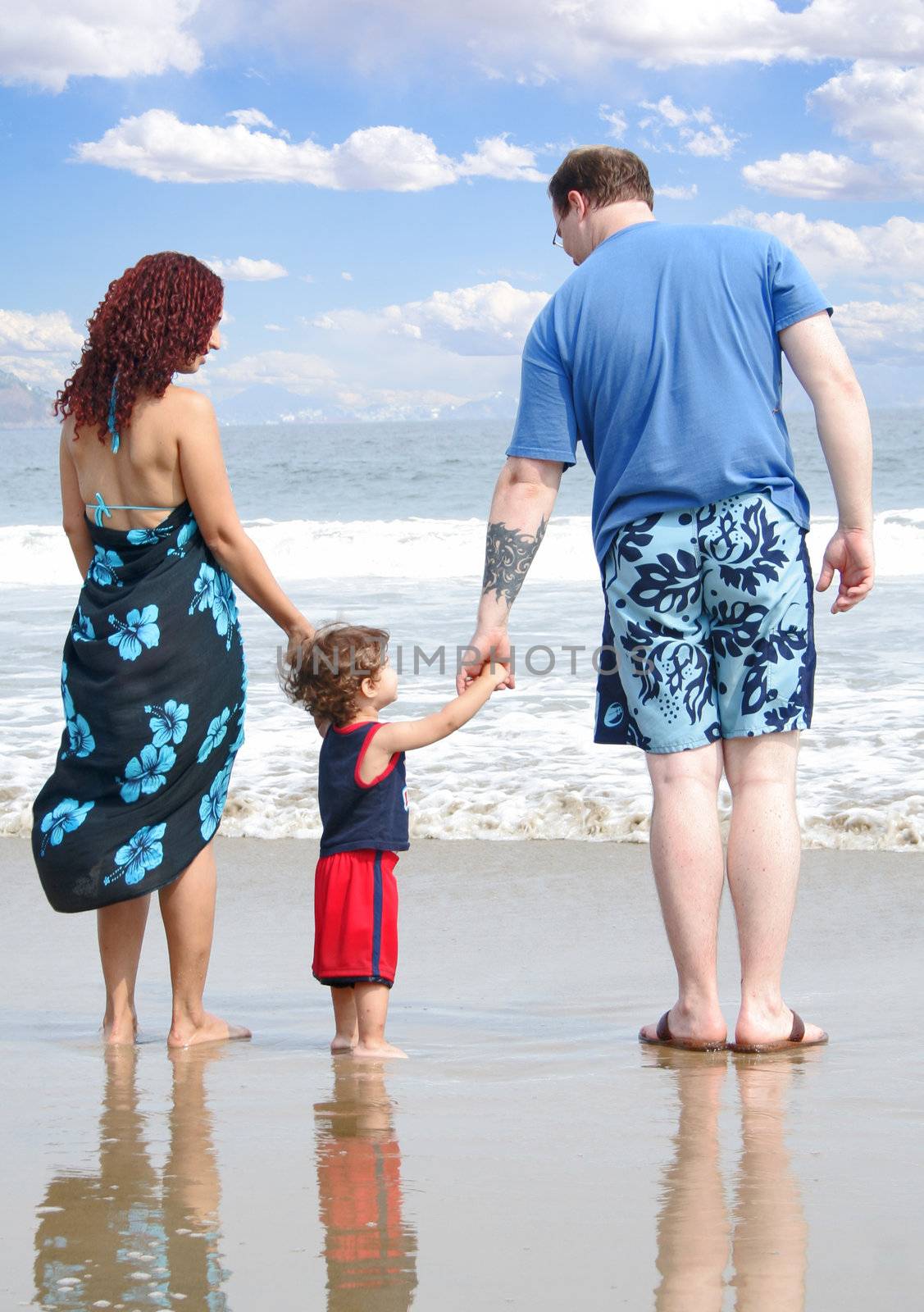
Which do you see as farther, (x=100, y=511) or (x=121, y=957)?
(x=121, y=957)

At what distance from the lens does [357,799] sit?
2.91 m

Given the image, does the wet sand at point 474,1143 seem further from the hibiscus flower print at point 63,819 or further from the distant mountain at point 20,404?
the distant mountain at point 20,404

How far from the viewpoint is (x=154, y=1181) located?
6.38 ft

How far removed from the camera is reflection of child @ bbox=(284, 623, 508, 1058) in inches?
112

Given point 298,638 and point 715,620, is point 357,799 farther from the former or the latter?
point 715,620

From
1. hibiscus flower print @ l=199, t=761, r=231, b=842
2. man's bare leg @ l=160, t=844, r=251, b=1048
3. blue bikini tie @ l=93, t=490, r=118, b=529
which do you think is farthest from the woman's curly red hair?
man's bare leg @ l=160, t=844, r=251, b=1048

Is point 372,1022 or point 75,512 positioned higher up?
point 75,512

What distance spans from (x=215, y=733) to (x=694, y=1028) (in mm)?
1129

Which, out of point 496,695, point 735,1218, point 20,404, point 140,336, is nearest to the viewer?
point 735,1218

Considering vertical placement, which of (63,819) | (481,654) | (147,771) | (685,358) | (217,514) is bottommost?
(63,819)

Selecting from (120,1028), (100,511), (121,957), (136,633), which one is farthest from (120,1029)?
(100,511)

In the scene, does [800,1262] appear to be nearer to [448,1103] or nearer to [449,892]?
[448,1103]

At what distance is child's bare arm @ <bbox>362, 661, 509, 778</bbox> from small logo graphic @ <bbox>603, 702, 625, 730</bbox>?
22 cm

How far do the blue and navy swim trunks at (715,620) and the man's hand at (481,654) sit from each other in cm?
25
